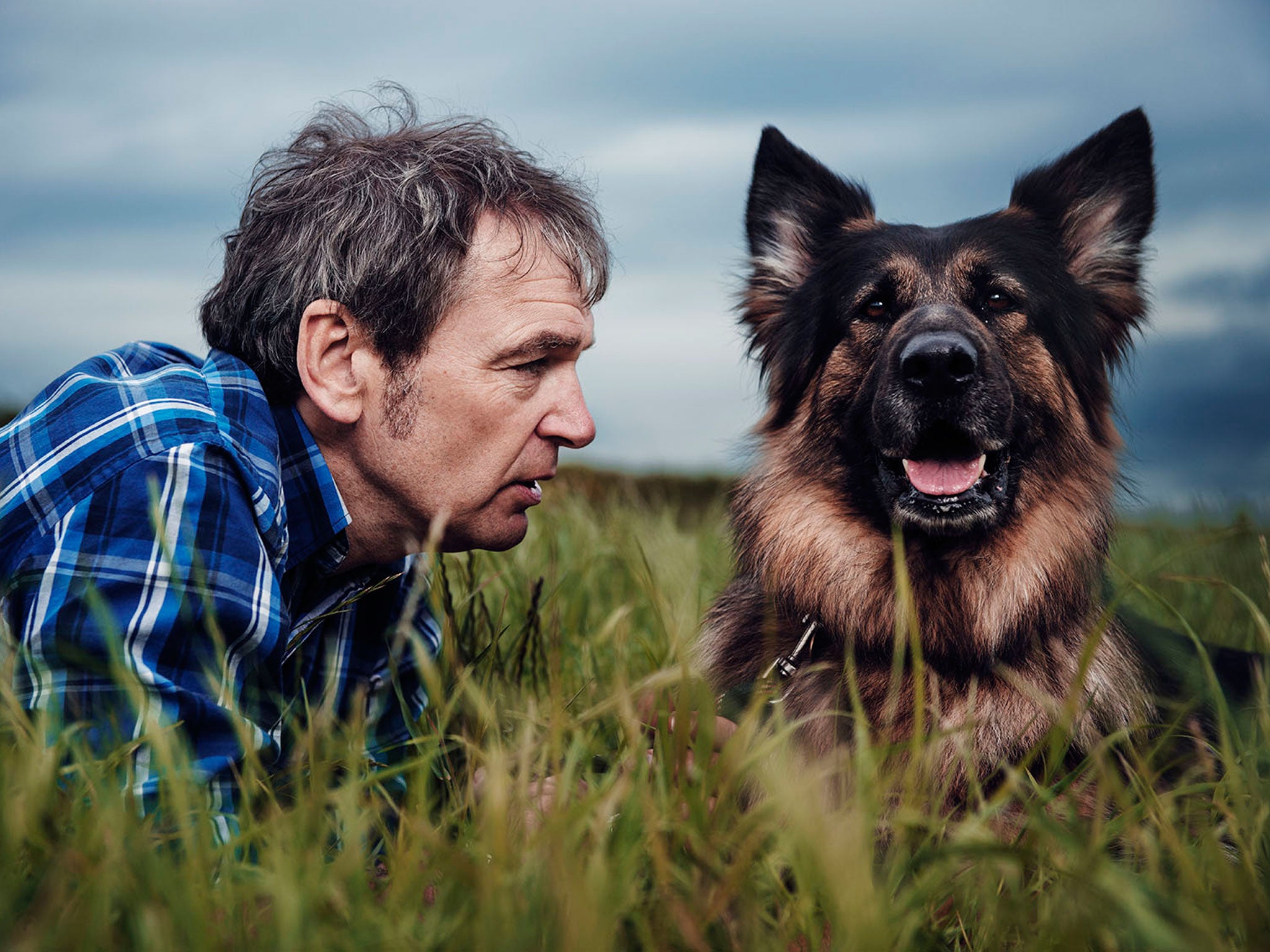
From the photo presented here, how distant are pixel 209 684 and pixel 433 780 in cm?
81

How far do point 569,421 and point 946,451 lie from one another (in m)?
1.16

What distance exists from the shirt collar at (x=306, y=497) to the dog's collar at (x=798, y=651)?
123cm

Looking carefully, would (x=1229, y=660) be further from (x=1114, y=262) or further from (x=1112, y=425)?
(x=1114, y=262)

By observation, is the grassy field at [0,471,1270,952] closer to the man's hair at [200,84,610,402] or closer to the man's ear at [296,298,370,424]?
the man's ear at [296,298,370,424]

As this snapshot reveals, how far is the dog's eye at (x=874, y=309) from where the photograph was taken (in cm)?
318

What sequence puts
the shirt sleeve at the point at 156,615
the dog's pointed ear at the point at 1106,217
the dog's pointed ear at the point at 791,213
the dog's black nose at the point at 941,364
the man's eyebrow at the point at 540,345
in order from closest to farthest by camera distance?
1. the shirt sleeve at the point at 156,615
2. the man's eyebrow at the point at 540,345
3. the dog's black nose at the point at 941,364
4. the dog's pointed ear at the point at 1106,217
5. the dog's pointed ear at the point at 791,213

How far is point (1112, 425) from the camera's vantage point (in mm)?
3232

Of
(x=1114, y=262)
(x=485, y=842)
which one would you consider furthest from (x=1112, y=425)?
(x=485, y=842)

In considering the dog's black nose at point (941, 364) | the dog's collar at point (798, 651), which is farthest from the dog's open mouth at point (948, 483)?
the dog's collar at point (798, 651)

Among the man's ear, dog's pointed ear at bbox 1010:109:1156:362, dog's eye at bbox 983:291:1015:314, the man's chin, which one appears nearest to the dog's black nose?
dog's eye at bbox 983:291:1015:314

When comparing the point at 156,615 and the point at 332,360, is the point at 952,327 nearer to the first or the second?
the point at 332,360

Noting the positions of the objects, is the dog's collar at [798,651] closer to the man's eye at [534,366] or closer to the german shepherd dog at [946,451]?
the german shepherd dog at [946,451]

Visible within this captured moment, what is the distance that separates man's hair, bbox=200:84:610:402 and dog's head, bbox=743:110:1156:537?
925mm

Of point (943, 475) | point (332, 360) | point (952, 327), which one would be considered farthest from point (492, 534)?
point (952, 327)
